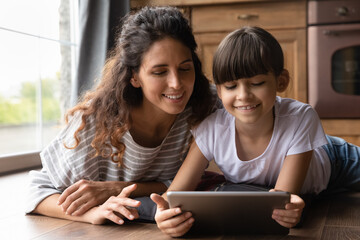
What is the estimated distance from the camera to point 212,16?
2.95 metres

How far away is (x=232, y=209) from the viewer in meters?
1.22

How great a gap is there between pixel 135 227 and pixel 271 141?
0.49 metres

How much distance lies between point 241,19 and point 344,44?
0.62 m

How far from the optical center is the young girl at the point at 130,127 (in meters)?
1.50

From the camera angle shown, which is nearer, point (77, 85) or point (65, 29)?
point (77, 85)

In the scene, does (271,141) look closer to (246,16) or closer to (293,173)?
(293,173)

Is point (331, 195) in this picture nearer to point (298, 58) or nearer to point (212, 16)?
point (298, 58)

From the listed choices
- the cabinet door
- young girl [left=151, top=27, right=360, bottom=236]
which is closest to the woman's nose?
young girl [left=151, top=27, right=360, bottom=236]

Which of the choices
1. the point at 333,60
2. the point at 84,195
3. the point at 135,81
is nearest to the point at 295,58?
the point at 333,60

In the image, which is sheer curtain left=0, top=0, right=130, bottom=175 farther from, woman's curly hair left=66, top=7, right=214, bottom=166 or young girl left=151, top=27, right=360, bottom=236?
young girl left=151, top=27, right=360, bottom=236

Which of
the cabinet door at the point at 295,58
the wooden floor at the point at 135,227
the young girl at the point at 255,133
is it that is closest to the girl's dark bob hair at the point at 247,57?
the young girl at the point at 255,133

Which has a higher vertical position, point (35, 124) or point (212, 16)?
point (212, 16)

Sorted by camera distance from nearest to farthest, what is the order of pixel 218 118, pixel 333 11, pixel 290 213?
1. pixel 290 213
2. pixel 218 118
3. pixel 333 11

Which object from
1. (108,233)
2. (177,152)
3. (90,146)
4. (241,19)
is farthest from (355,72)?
(108,233)
